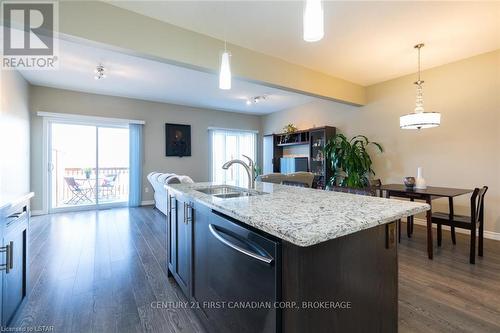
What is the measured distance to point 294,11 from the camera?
2.38m

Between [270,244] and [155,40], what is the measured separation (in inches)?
98.1

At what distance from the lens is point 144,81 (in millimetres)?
4422

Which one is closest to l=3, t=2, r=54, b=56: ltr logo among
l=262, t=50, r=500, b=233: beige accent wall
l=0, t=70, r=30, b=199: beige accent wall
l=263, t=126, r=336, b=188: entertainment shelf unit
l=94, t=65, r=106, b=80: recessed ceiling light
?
l=94, t=65, r=106, b=80: recessed ceiling light

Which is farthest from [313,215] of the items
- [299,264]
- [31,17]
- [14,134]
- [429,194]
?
[14,134]

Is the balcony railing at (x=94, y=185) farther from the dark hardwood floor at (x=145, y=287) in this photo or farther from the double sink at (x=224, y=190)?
the double sink at (x=224, y=190)

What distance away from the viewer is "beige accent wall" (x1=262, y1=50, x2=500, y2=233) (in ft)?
10.7

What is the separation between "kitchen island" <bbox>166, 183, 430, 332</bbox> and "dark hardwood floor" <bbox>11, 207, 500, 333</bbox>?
550mm

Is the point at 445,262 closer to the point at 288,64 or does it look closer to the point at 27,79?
the point at 288,64

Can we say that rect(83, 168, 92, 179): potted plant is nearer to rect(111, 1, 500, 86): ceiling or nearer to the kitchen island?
rect(111, 1, 500, 86): ceiling

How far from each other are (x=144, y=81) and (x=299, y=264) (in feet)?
15.2

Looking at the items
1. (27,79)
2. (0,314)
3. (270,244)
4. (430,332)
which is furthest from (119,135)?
(430,332)

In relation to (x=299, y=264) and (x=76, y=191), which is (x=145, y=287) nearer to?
(x=299, y=264)

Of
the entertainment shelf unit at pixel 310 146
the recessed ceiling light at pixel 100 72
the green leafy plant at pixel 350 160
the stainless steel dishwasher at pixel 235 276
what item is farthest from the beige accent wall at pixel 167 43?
the stainless steel dishwasher at pixel 235 276

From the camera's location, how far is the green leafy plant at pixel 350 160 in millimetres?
4492
